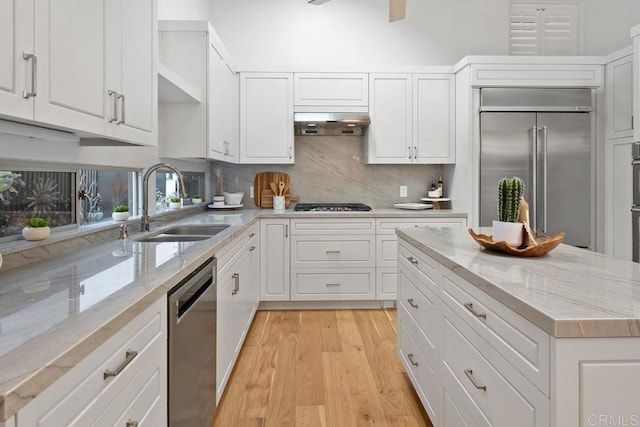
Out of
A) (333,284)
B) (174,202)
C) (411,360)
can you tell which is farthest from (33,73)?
(333,284)

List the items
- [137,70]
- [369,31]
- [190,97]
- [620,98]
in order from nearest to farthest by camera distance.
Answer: [137,70] → [190,97] → [620,98] → [369,31]

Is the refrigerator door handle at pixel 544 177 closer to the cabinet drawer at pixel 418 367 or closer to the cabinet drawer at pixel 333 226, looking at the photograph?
the cabinet drawer at pixel 333 226

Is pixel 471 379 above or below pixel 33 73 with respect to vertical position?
below

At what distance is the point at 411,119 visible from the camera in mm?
4402

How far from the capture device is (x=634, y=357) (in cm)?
97

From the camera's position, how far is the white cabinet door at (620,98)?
3.77 metres

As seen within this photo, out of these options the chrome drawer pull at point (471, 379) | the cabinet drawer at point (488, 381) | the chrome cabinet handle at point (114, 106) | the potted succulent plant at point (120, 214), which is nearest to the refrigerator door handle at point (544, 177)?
the cabinet drawer at point (488, 381)

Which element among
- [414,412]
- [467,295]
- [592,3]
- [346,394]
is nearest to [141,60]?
[467,295]

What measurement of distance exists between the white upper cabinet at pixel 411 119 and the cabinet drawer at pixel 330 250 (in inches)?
34.1

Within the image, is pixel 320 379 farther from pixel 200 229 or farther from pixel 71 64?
pixel 71 64

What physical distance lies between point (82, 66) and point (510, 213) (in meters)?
1.67

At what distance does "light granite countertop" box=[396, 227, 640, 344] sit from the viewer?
3.17 feet

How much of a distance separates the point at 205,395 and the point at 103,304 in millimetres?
1034
